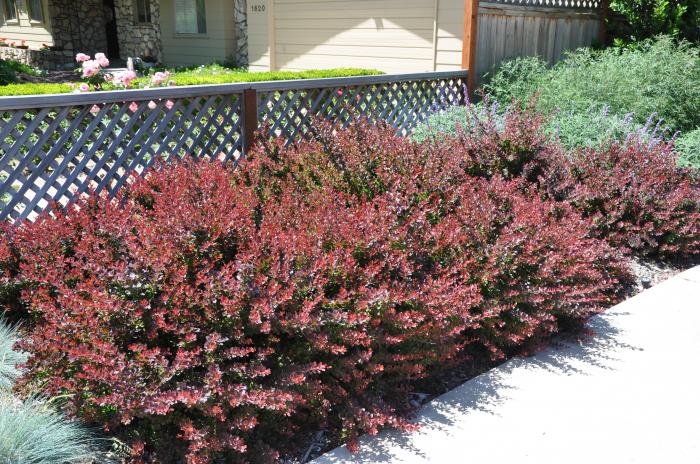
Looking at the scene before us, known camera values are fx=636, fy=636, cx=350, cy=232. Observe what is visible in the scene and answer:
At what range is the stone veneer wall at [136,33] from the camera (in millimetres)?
16281

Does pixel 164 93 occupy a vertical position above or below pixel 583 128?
above

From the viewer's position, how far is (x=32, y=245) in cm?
335

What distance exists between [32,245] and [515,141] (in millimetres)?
3345

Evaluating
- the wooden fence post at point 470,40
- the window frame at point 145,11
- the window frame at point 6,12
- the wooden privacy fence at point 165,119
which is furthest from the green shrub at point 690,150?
the window frame at point 6,12

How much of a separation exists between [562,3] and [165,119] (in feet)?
22.1

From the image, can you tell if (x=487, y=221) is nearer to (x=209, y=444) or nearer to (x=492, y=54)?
(x=209, y=444)

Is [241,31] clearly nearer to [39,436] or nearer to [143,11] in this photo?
[143,11]

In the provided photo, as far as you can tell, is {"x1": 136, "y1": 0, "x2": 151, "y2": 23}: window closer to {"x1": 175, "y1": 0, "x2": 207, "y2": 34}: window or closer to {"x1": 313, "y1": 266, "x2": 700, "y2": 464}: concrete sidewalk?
{"x1": 175, "y1": 0, "x2": 207, "y2": 34}: window

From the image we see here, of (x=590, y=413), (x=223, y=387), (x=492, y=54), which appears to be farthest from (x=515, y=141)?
(x=492, y=54)

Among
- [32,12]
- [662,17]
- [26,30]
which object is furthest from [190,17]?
[662,17]

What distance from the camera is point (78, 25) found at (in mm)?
18328

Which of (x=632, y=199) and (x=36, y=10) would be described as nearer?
(x=632, y=199)

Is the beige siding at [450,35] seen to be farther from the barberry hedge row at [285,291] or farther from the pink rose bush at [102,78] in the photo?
the barberry hedge row at [285,291]

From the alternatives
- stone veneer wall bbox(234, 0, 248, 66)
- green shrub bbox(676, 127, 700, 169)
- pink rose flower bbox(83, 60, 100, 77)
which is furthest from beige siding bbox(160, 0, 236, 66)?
green shrub bbox(676, 127, 700, 169)
